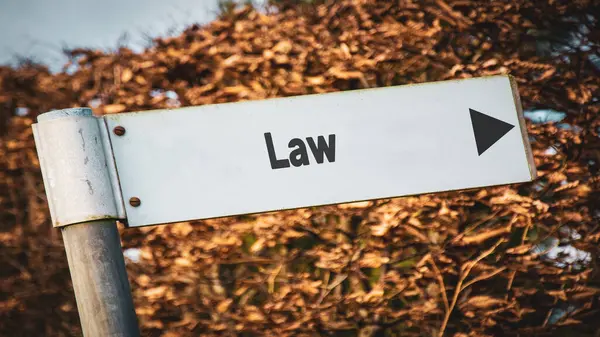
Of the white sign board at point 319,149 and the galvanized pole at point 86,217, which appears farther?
the white sign board at point 319,149

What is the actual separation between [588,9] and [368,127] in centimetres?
262

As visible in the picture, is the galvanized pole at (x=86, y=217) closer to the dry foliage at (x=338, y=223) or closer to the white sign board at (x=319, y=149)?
the white sign board at (x=319, y=149)

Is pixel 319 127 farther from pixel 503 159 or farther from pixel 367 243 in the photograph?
pixel 367 243

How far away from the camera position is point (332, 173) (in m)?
1.17

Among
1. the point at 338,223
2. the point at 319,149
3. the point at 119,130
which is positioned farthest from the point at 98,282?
the point at 338,223

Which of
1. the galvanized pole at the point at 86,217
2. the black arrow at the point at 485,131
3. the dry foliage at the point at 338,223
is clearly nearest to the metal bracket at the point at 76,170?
the galvanized pole at the point at 86,217

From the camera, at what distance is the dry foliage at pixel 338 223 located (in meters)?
2.96

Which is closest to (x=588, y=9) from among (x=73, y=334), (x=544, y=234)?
(x=544, y=234)

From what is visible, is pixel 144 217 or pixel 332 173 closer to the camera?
pixel 144 217

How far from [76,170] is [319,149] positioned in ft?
1.46

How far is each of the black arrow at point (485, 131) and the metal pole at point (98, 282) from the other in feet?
2.39

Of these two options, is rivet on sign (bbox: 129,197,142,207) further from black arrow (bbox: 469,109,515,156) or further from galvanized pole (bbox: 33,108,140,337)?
black arrow (bbox: 469,109,515,156)

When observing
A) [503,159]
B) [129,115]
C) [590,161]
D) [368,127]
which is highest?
[129,115]

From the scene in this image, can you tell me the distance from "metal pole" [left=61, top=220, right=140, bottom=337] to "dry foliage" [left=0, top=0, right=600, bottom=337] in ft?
6.62
